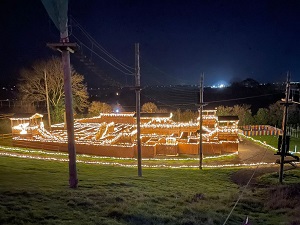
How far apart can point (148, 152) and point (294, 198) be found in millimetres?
16849

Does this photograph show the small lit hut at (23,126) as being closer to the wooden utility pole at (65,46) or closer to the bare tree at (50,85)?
the bare tree at (50,85)

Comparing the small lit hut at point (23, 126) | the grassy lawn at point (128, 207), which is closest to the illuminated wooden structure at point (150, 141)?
the small lit hut at point (23, 126)

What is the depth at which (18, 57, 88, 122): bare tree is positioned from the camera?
135 feet

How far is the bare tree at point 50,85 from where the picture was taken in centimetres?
4112

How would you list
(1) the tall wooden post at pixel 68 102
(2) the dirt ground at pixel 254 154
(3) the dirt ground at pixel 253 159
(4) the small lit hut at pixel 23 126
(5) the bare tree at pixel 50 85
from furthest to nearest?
(5) the bare tree at pixel 50 85 → (4) the small lit hut at pixel 23 126 → (2) the dirt ground at pixel 254 154 → (3) the dirt ground at pixel 253 159 → (1) the tall wooden post at pixel 68 102

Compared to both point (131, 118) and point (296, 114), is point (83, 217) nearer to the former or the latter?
point (131, 118)

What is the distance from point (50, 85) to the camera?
4203 cm

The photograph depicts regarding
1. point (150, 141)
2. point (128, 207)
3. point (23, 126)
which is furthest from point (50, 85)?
point (128, 207)

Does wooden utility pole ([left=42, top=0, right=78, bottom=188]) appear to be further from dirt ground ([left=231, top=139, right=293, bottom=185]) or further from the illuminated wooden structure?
the illuminated wooden structure

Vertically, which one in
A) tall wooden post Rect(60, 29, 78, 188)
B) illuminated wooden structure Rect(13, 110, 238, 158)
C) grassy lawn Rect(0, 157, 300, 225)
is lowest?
illuminated wooden structure Rect(13, 110, 238, 158)

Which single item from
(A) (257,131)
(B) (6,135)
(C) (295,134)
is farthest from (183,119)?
(B) (6,135)

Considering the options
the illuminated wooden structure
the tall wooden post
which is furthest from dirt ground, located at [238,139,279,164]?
the tall wooden post

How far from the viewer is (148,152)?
26.1 m

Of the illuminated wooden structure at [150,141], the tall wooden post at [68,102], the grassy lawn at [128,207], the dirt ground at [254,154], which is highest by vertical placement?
the tall wooden post at [68,102]
